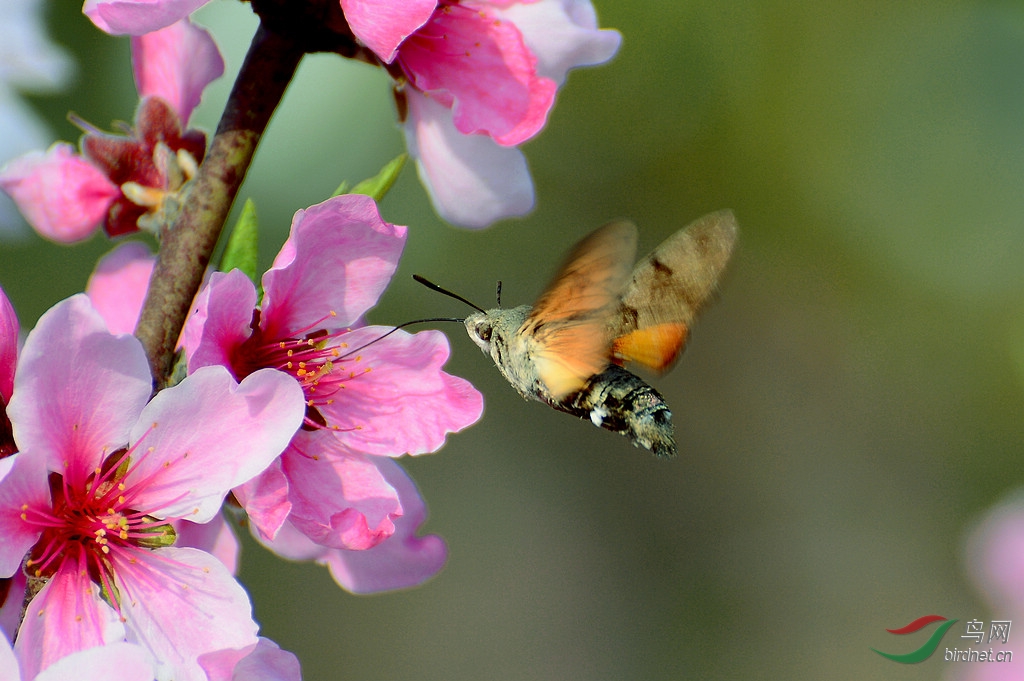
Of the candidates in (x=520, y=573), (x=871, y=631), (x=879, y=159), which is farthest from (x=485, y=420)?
(x=879, y=159)

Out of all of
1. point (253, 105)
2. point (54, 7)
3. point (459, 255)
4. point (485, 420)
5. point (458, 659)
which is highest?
point (253, 105)

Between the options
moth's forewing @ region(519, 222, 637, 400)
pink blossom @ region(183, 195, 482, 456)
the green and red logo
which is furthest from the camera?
the green and red logo

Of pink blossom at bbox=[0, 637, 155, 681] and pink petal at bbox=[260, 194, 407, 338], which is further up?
pink petal at bbox=[260, 194, 407, 338]

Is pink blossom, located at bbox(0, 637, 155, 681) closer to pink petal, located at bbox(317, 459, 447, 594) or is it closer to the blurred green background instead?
pink petal, located at bbox(317, 459, 447, 594)

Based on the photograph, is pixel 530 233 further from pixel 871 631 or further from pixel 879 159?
pixel 871 631

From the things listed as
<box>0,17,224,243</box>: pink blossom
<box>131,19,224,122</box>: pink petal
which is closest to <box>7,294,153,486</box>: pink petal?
<box>0,17,224,243</box>: pink blossom

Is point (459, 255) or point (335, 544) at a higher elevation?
point (335, 544)
